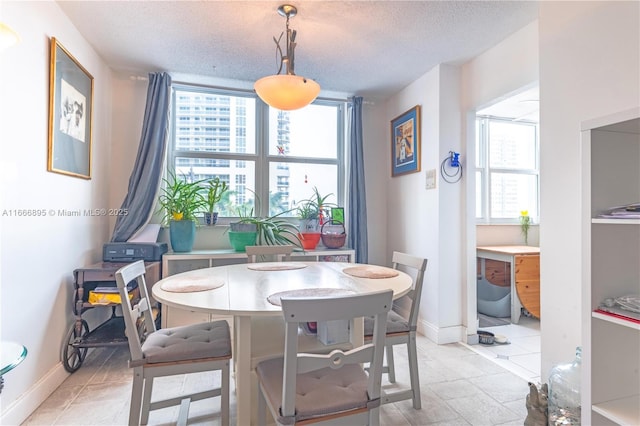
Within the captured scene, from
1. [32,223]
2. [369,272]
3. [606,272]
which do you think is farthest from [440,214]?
[32,223]

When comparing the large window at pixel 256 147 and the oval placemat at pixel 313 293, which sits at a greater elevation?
the large window at pixel 256 147

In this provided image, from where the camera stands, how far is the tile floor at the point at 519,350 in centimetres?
224

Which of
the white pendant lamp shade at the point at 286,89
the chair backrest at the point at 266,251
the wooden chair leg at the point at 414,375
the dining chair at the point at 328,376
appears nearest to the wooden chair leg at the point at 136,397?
the dining chair at the point at 328,376

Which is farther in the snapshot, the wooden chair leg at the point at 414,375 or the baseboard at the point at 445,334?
the baseboard at the point at 445,334

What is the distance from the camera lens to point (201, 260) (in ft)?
9.97

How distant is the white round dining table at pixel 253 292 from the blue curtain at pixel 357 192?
1304 mm

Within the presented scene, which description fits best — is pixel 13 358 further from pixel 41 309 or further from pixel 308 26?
pixel 308 26

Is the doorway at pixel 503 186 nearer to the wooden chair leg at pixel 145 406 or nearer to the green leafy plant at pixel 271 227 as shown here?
the green leafy plant at pixel 271 227

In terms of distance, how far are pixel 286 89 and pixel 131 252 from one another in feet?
6.02

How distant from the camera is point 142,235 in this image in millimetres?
2807

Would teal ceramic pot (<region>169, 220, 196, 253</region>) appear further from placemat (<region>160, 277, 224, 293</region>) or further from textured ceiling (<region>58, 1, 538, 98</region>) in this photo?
textured ceiling (<region>58, 1, 538, 98</region>)

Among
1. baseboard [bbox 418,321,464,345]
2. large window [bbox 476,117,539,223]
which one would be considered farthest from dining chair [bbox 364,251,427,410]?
large window [bbox 476,117,539,223]

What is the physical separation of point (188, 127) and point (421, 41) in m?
2.30

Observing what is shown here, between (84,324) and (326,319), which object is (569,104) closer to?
(326,319)
